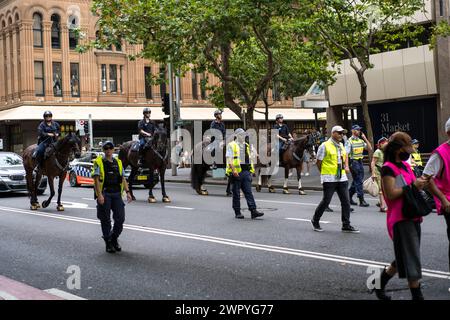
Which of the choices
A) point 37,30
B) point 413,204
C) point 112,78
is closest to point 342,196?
point 413,204

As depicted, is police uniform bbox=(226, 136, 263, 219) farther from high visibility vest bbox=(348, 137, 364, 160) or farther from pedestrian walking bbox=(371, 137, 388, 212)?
high visibility vest bbox=(348, 137, 364, 160)

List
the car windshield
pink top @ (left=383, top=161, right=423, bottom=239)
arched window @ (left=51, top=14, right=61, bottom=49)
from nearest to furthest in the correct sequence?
pink top @ (left=383, top=161, right=423, bottom=239) < the car windshield < arched window @ (left=51, top=14, right=61, bottom=49)

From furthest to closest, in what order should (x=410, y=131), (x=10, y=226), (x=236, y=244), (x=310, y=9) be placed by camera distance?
1. (x=410, y=131)
2. (x=310, y=9)
3. (x=10, y=226)
4. (x=236, y=244)

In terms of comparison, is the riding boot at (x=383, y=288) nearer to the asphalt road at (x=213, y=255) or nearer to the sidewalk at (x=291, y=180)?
the asphalt road at (x=213, y=255)

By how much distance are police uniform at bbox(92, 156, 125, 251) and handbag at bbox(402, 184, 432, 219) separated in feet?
16.4

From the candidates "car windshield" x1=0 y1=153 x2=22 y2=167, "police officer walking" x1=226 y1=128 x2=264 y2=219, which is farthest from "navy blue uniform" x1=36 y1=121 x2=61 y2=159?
"car windshield" x1=0 y1=153 x2=22 y2=167

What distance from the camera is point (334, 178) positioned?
11359 millimetres

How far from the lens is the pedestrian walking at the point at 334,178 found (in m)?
11.3

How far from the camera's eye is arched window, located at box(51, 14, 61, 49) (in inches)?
1932

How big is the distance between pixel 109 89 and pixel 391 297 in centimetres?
4617

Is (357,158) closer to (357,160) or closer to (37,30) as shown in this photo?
(357,160)

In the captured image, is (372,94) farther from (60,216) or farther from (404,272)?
(404,272)
